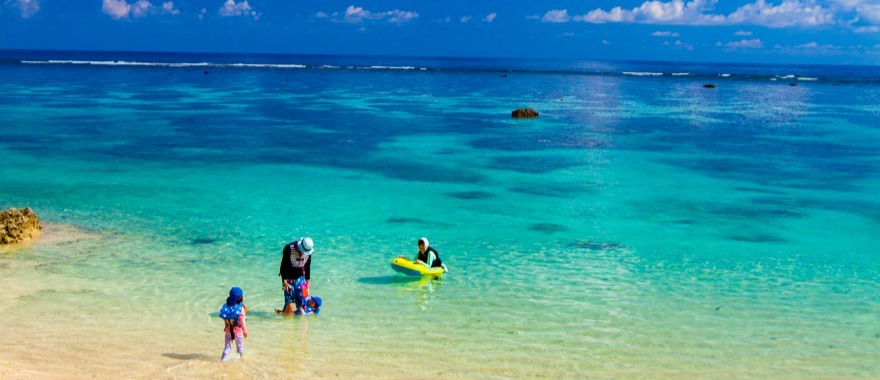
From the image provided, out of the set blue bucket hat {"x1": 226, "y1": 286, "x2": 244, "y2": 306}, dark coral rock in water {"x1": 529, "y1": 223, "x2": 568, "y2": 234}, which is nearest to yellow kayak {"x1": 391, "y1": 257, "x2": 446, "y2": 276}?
blue bucket hat {"x1": 226, "y1": 286, "x2": 244, "y2": 306}

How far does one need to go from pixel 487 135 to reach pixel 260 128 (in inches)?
500

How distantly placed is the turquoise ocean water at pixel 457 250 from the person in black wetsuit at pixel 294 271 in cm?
48

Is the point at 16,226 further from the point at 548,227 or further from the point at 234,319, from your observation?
the point at 548,227

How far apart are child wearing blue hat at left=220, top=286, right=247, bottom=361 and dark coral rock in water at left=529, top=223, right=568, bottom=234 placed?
1131cm

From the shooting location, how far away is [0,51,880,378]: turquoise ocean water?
12.6m

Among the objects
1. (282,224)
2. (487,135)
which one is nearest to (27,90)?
(487,135)

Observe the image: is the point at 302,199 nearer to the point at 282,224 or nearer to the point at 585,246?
the point at 282,224

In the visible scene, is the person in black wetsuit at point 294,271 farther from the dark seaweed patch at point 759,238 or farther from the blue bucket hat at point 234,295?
the dark seaweed patch at point 759,238

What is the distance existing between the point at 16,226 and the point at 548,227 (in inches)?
513

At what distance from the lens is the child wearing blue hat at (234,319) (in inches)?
449

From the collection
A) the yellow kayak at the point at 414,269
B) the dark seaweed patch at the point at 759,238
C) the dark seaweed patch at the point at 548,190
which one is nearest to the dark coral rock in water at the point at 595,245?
the dark seaweed patch at the point at 759,238

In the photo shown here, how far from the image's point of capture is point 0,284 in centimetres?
1565

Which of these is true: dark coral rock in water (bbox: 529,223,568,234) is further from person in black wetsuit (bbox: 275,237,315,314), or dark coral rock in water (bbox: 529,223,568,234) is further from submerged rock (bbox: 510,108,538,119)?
submerged rock (bbox: 510,108,538,119)

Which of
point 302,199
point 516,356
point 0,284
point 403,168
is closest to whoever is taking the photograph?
point 516,356
